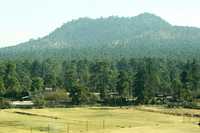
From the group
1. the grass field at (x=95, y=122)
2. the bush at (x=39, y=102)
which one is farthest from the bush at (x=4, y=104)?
the grass field at (x=95, y=122)

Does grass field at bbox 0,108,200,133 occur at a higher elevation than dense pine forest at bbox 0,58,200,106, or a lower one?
lower

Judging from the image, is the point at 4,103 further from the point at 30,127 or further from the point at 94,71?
the point at 94,71

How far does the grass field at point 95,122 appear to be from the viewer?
62338mm

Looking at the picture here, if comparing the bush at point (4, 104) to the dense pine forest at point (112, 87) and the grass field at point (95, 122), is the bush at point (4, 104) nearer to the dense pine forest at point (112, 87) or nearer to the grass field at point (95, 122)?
the dense pine forest at point (112, 87)

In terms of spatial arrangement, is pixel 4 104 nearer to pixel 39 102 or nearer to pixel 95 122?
pixel 39 102

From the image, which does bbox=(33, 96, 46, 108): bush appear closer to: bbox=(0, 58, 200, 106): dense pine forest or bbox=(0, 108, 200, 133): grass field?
bbox=(0, 58, 200, 106): dense pine forest

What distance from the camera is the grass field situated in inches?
2454

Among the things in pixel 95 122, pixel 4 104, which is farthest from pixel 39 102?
pixel 95 122

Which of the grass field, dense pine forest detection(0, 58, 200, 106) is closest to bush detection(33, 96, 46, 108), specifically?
dense pine forest detection(0, 58, 200, 106)

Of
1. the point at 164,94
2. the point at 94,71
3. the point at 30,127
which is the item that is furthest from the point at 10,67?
the point at 30,127

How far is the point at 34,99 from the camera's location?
10700 cm

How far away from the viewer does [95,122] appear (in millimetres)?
74062

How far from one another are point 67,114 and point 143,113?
14121mm

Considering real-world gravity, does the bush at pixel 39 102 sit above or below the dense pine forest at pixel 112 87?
below
